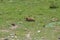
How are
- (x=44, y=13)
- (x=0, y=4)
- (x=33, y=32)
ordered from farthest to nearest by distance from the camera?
(x=0, y=4)
(x=44, y=13)
(x=33, y=32)

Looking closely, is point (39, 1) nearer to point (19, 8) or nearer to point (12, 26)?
point (19, 8)

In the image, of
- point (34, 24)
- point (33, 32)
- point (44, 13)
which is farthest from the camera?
point (44, 13)

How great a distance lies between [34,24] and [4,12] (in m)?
1.32

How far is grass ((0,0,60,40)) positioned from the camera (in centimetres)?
655

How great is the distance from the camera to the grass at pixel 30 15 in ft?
21.5

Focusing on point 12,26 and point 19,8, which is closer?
point 12,26

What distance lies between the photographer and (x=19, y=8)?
8.44 meters

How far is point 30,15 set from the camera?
25.8ft

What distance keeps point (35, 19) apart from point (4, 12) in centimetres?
108

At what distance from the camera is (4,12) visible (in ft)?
26.5

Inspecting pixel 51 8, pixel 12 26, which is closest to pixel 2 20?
pixel 12 26

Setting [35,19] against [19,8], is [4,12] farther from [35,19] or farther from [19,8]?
[35,19]

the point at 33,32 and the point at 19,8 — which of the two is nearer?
the point at 33,32

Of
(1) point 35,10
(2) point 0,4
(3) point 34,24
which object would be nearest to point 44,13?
(1) point 35,10
